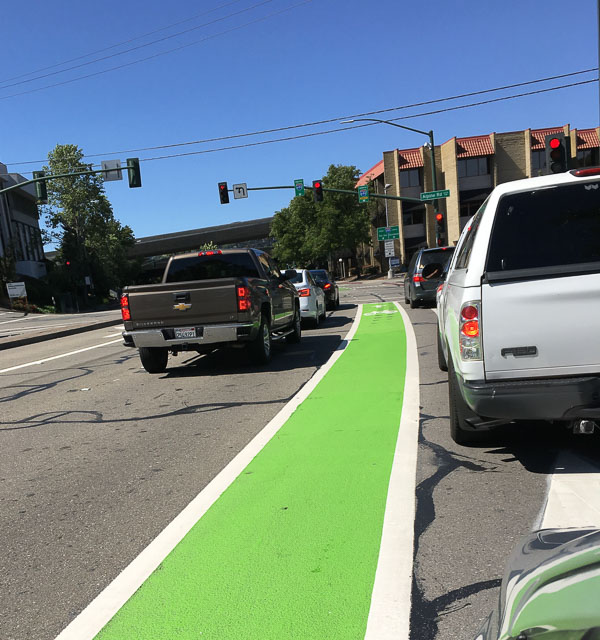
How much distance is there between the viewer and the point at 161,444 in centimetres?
583

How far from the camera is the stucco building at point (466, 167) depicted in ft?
198

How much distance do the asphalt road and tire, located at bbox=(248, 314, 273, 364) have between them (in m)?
0.77

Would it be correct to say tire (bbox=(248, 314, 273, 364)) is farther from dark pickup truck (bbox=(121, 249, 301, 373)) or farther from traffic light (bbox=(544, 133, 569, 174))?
traffic light (bbox=(544, 133, 569, 174))

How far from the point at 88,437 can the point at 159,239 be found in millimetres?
100732

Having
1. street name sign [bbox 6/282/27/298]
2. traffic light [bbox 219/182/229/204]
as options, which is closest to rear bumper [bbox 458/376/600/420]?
traffic light [bbox 219/182/229/204]

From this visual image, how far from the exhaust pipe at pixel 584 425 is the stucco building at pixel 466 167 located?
5681cm

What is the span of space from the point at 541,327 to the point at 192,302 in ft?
20.3

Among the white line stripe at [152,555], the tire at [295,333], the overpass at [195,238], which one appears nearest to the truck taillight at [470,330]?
the white line stripe at [152,555]

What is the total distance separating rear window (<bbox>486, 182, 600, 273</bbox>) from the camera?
14.0 ft

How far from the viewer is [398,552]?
132 inches

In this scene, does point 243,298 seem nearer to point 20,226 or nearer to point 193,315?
point 193,315

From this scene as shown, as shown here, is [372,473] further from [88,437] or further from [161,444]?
[88,437]

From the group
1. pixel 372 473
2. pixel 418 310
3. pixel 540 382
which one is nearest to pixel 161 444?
pixel 372 473

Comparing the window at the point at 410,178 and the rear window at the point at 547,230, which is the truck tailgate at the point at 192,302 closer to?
the rear window at the point at 547,230
